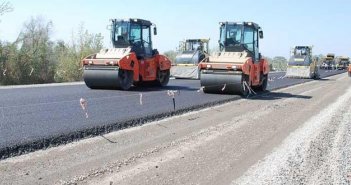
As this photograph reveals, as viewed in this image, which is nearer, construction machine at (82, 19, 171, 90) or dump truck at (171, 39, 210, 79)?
construction machine at (82, 19, 171, 90)

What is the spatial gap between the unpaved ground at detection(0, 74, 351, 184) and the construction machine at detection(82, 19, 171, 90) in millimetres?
5709

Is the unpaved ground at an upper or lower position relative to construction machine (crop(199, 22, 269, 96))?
lower

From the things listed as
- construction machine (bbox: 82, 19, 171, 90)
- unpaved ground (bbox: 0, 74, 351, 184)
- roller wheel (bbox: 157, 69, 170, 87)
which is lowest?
unpaved ground (bbox: 0, 74, 351, 184)

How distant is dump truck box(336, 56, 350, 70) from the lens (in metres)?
60.3

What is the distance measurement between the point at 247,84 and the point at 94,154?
32.8ft

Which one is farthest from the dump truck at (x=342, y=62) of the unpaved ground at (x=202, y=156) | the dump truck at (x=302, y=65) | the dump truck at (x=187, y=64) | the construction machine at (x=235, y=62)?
the unpaved ground at (x=202, y=156)

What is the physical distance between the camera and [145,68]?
1738 cm

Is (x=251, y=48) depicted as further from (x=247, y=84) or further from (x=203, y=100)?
(x=203, y=100)

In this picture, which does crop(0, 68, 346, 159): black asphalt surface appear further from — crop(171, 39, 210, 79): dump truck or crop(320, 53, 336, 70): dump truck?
crop(320, 53, 336, 70): dump truck

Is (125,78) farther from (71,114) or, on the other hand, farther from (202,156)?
(202,156)

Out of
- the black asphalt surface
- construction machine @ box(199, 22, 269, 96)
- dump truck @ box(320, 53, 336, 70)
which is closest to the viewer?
the black asphalt surface

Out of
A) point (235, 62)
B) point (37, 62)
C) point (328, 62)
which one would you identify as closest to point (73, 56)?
point (37, 62)

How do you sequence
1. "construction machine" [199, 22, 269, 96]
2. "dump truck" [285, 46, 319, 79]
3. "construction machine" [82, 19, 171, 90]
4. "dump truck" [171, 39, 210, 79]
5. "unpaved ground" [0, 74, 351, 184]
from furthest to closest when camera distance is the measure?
"dump truck" [285, 46, 319, 79] → "dump truck" [171, 39, 210, 79] → "construction machine" [82, 19, 171, 90] → "construction machine" [199, 22, 269, 96] → "unpaved ground" [0, 74, 351, 184]

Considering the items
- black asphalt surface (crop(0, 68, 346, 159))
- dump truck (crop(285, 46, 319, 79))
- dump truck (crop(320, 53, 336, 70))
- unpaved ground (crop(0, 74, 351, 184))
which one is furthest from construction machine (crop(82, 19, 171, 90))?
dump truck (crop(320, 53, 336, 70))
